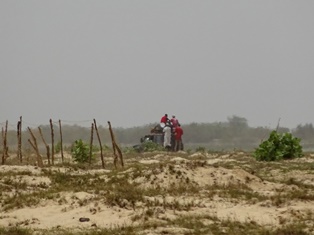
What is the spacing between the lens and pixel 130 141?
68.7m

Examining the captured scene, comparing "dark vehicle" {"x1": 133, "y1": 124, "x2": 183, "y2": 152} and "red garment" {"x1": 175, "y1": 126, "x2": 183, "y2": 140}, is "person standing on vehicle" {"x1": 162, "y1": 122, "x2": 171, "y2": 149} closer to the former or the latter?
"red garment" {"x1": 175, "y1": 126, "x2": 183, "y2": 140}

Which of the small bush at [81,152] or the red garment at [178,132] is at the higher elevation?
the red garment at [178,132]

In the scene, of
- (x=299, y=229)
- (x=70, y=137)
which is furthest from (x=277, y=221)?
(x=70, y=137)

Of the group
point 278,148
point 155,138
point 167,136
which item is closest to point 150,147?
point 167,136

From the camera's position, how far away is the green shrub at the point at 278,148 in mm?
22188

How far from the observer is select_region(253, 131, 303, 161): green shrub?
22.2m

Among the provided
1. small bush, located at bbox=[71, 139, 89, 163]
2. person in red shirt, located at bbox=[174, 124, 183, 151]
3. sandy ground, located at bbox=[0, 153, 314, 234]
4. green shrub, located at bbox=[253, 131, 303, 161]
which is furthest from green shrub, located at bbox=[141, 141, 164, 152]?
sandy ground, located at bbox=[0, 153, 314, 234]

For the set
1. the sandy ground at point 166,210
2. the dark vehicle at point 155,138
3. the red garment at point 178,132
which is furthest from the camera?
the dark vehicle at point 155,138

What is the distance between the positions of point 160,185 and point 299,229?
5.82 meters

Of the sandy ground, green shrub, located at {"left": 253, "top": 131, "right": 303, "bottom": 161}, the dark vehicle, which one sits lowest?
the sandy ground

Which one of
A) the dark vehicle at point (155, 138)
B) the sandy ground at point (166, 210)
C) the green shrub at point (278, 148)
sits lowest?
the sandy ground at point (166, 210)

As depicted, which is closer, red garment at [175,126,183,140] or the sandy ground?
the sandy ground

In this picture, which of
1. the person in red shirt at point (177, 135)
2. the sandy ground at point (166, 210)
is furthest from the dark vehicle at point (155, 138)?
the sandy ground at point (166, 210)

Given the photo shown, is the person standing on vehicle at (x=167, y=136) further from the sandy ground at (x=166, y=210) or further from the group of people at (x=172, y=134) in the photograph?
the sandy ground at (x=166, y=210)
